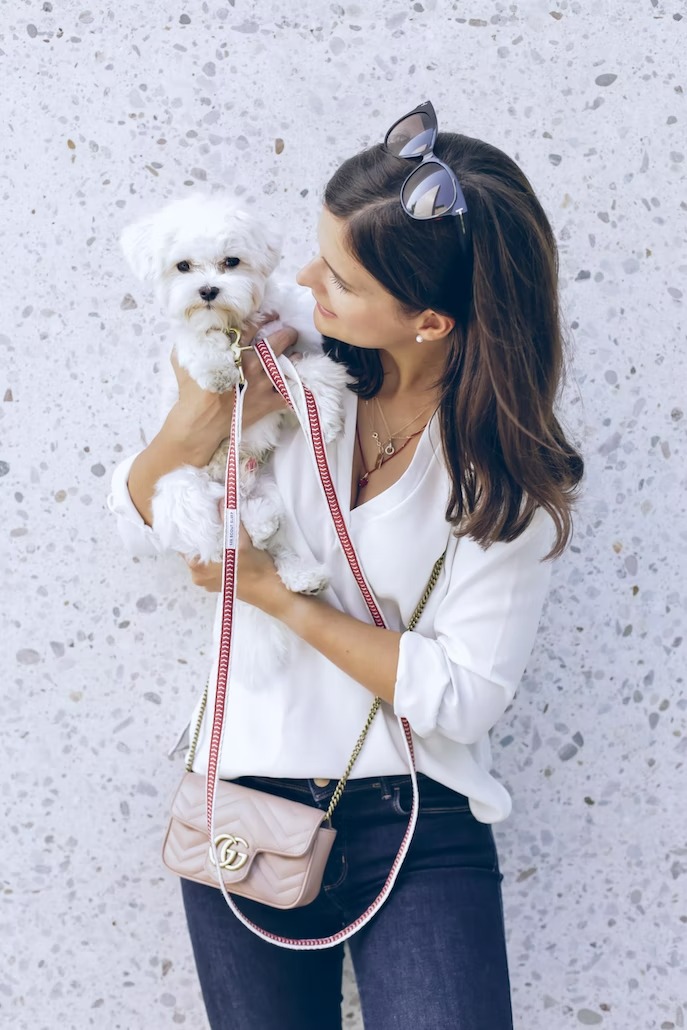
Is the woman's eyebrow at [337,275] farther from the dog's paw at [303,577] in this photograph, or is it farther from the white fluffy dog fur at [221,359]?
the dog's paw at [303,577]

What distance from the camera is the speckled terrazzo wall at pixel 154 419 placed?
5.26 feet

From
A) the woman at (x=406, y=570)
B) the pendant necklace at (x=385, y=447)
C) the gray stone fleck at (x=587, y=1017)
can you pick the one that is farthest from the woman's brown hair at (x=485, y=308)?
the gray stone fleck at (x=587, y=1017)

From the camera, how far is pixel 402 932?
4.29ft

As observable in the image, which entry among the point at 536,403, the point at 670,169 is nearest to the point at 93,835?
the point at 536,403

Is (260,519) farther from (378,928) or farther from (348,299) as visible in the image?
(378,928)

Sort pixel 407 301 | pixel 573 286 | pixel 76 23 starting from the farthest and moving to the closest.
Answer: pixel 573 286
pixel 76 23
pixel 407 301

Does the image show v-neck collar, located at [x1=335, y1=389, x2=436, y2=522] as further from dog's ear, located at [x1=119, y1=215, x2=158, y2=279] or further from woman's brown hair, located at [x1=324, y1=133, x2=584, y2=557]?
dog's ear, located at [x1=119, y1=215, x2=158, y2=279]

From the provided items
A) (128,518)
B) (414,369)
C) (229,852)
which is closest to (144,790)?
(229,852)

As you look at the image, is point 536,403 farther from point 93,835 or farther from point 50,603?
point 93,835

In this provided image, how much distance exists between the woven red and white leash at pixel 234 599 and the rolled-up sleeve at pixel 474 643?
7 cm

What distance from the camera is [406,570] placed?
4.37 ft

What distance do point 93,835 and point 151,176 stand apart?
3.97 ft

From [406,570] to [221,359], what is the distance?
1.33ft

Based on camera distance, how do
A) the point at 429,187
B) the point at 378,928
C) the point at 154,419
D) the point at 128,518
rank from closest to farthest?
the point at 429,187 → the point at 378,928 → the point at 128,518 → the point at 154,419
